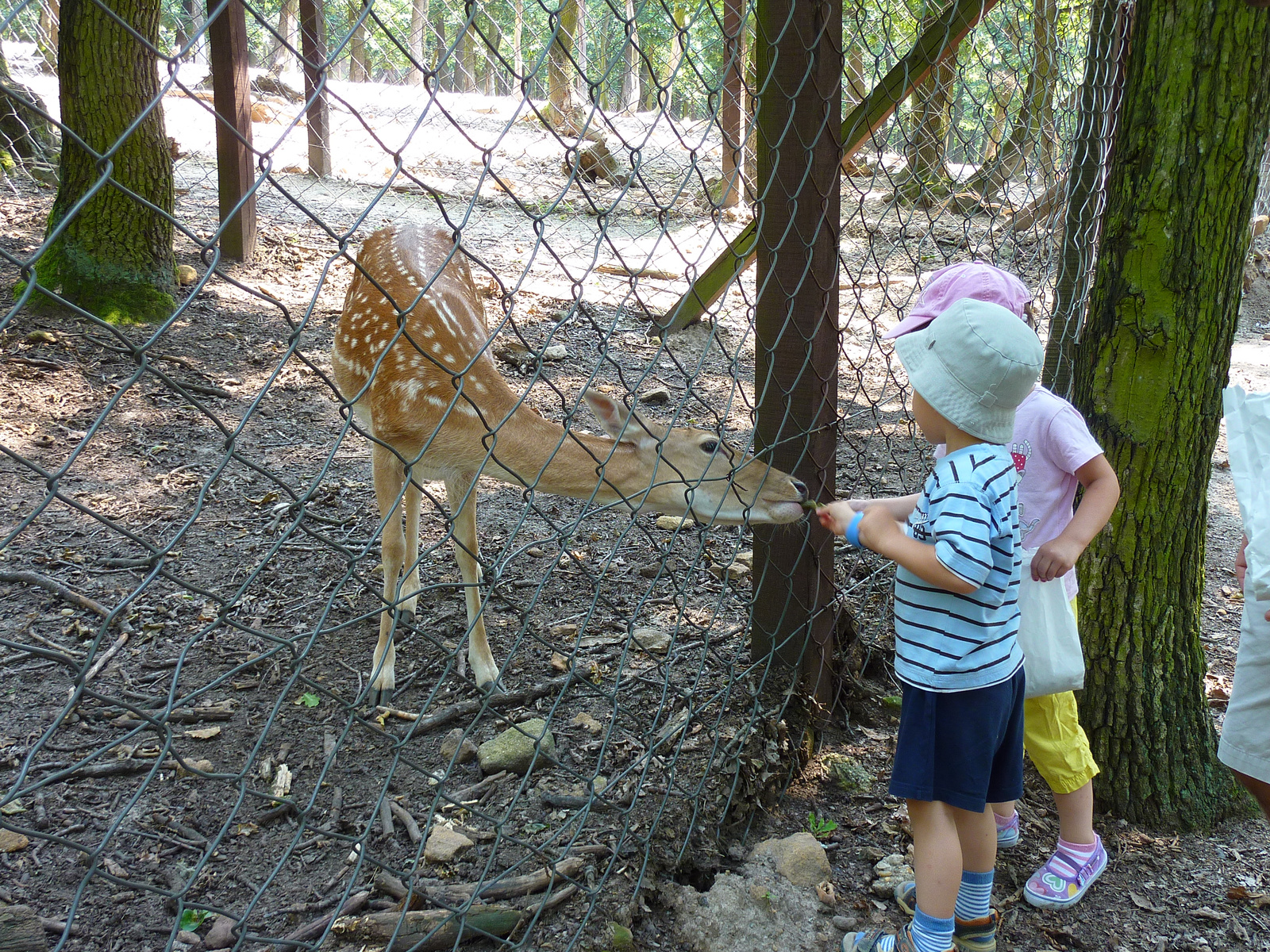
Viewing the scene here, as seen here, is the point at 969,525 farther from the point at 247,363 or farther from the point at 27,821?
the point at 247,363

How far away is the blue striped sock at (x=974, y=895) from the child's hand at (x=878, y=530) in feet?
2.74

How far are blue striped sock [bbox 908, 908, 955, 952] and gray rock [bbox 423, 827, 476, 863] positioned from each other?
3.58 ft

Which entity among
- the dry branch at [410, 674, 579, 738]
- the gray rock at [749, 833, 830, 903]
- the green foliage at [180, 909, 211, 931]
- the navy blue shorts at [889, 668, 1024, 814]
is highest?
the navy blue shorts at [889, 668, 1024, 814]

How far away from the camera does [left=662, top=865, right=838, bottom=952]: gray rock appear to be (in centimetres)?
224

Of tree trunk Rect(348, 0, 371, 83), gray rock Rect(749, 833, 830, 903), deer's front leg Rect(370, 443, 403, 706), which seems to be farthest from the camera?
deer's front leg Rect(370, 443, 403, 706)

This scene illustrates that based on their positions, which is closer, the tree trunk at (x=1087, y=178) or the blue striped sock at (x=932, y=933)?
the blue striped sock at (x=932, y=933)

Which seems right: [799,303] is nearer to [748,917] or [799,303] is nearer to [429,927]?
[748,917]

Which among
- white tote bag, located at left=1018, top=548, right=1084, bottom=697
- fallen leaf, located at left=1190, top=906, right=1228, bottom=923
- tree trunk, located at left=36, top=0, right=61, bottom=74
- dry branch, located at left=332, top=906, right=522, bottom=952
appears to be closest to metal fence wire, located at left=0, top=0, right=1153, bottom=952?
dry branch, located at left=332, top=906, right=522, bottom=952

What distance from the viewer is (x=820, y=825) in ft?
8.91

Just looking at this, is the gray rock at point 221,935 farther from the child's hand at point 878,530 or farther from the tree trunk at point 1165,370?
the tree trunk at point 1165,370

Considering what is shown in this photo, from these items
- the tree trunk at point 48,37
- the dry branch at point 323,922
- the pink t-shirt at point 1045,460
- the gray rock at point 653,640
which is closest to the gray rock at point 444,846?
the dry branch at point 323,922

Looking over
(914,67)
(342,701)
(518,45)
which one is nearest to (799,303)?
(914,67)

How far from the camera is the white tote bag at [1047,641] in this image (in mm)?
2416

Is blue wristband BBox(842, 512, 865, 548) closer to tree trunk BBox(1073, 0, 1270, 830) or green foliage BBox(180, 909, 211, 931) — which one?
tree trunk BBox(1073, 0, 1270, 830)
